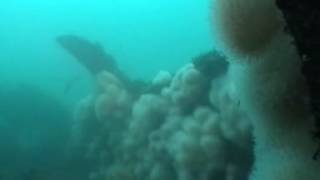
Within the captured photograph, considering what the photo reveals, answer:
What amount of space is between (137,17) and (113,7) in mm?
12175

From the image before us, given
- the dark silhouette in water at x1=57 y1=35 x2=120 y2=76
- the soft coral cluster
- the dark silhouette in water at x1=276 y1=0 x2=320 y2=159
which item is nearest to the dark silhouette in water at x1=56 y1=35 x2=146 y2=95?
the dark silhouette in water at x1=57 y1=35 x2=120 y2=76

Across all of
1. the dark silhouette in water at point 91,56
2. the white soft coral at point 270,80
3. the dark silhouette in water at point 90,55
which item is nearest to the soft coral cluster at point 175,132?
the white soft coral at point 270,80

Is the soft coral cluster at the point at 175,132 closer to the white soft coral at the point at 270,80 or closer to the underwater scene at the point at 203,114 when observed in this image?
the underwater scene at the point at 203,114

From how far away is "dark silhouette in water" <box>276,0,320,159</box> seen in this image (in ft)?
8.20

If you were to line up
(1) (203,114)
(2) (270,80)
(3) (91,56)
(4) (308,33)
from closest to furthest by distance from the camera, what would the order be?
(4) (308,33) → (2) (270,80) → (1) (203,114) → (3) (91,56)

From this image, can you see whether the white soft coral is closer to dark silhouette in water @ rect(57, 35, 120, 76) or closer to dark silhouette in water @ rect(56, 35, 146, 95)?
dark silhouette in water @ rect(56, 35, 146, 95)

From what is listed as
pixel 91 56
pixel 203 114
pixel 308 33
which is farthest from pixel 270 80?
pixel 91 56

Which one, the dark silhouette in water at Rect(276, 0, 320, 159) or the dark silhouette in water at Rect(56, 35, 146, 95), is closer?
the dark silhouette in water at Rect(276, 0, 320, 159)

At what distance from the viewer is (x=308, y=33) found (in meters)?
2.56

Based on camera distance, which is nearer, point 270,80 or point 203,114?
point 270,80

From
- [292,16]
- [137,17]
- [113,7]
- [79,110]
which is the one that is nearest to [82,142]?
[79,110]

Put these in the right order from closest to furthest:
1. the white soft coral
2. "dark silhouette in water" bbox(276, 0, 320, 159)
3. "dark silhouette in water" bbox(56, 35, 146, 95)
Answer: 1. "dark silhouette in water" bbox(276, 0, 320, 159)
2. the white soft coral
3. "dark silhouette in water" bbox(56, 35, 146, 95)

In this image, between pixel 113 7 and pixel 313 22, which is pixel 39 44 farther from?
pixel 313 22

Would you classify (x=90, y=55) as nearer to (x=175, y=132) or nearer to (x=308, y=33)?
(x=175, y=132)
